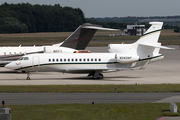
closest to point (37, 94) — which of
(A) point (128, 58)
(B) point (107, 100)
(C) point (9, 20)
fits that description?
(B) point (107, 100)

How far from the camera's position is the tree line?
526 ft

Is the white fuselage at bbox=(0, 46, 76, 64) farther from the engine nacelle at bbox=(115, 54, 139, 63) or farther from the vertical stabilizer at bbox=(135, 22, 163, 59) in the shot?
the vertical stabilizer at bbox=(135, 22, 163, 59)

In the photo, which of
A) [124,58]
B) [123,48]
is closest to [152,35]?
[123,48]

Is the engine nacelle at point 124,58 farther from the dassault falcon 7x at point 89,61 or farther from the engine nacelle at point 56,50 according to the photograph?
the engine nacelle at point 56,50

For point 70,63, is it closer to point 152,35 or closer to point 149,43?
point 149,43

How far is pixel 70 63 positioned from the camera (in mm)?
35375

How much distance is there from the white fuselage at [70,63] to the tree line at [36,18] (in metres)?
124

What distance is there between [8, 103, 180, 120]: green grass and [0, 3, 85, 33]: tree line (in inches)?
5539

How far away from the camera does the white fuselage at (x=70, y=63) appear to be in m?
35.2

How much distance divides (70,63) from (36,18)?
5926 inches

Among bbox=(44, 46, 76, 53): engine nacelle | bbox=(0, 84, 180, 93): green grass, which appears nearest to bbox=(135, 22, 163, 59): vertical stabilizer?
bbox=(0, 84, 180, 93): green grass

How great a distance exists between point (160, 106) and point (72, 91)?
28.5 feet

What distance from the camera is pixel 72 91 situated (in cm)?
2633

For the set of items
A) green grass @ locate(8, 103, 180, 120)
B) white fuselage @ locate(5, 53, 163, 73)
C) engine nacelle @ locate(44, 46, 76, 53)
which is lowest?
green grass @ locate(8, 103, 180, 120)
